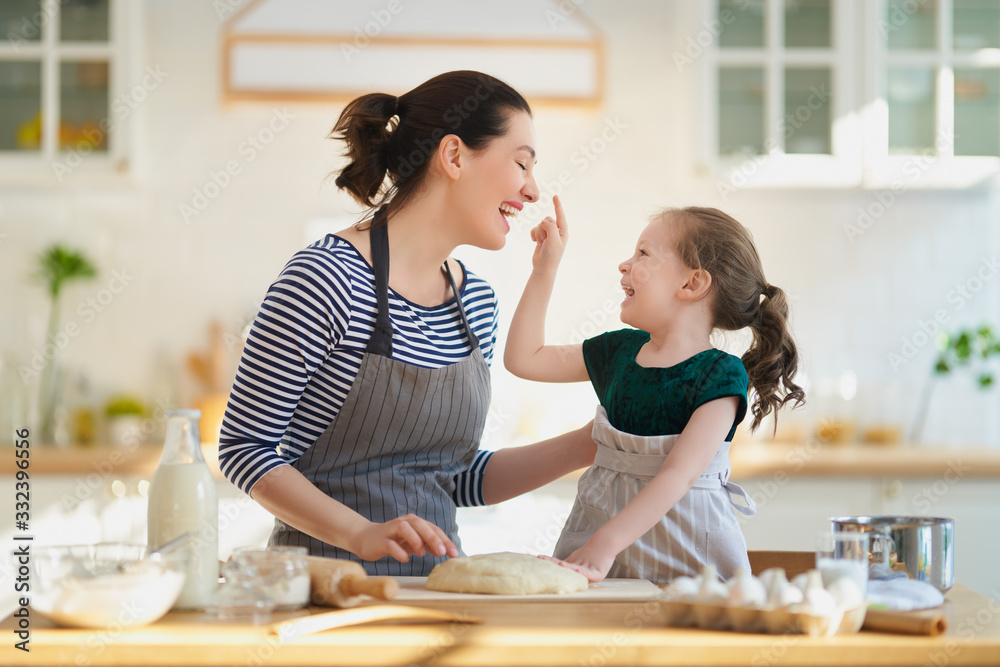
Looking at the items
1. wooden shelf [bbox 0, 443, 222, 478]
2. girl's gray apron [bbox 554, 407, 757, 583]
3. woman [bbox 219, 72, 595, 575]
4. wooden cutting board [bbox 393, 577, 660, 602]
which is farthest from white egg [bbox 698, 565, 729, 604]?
wooden shelf [bbox 0, 443, 222, 478]

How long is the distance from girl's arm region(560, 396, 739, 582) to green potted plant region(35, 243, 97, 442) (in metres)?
2.63

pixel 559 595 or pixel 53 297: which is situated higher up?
pixel 53 297

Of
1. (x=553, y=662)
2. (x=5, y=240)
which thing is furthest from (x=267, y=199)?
(x=553, y=662)

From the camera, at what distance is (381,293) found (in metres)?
1.48

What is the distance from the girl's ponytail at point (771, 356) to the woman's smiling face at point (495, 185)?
1.40 ft

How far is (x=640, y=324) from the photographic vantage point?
145cm

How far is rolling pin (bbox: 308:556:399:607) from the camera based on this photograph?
1047 millimetres

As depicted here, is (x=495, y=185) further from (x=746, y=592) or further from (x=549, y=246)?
(x=746, y=592)

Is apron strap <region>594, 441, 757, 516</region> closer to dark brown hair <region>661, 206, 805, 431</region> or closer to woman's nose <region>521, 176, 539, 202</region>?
dark brown hair <region>661, 206, 805, 431</region>

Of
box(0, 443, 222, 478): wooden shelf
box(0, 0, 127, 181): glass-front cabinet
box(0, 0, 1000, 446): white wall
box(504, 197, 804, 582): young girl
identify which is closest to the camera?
box(504, 197, 804, 582): young girl

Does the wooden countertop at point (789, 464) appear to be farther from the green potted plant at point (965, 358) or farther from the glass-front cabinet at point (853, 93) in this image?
the glass-front cabinet at point (853, 93)

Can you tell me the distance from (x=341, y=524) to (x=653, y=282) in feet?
1.91

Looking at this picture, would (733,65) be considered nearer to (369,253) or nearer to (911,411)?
(911,411)

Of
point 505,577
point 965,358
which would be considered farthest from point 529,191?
point 965,358
